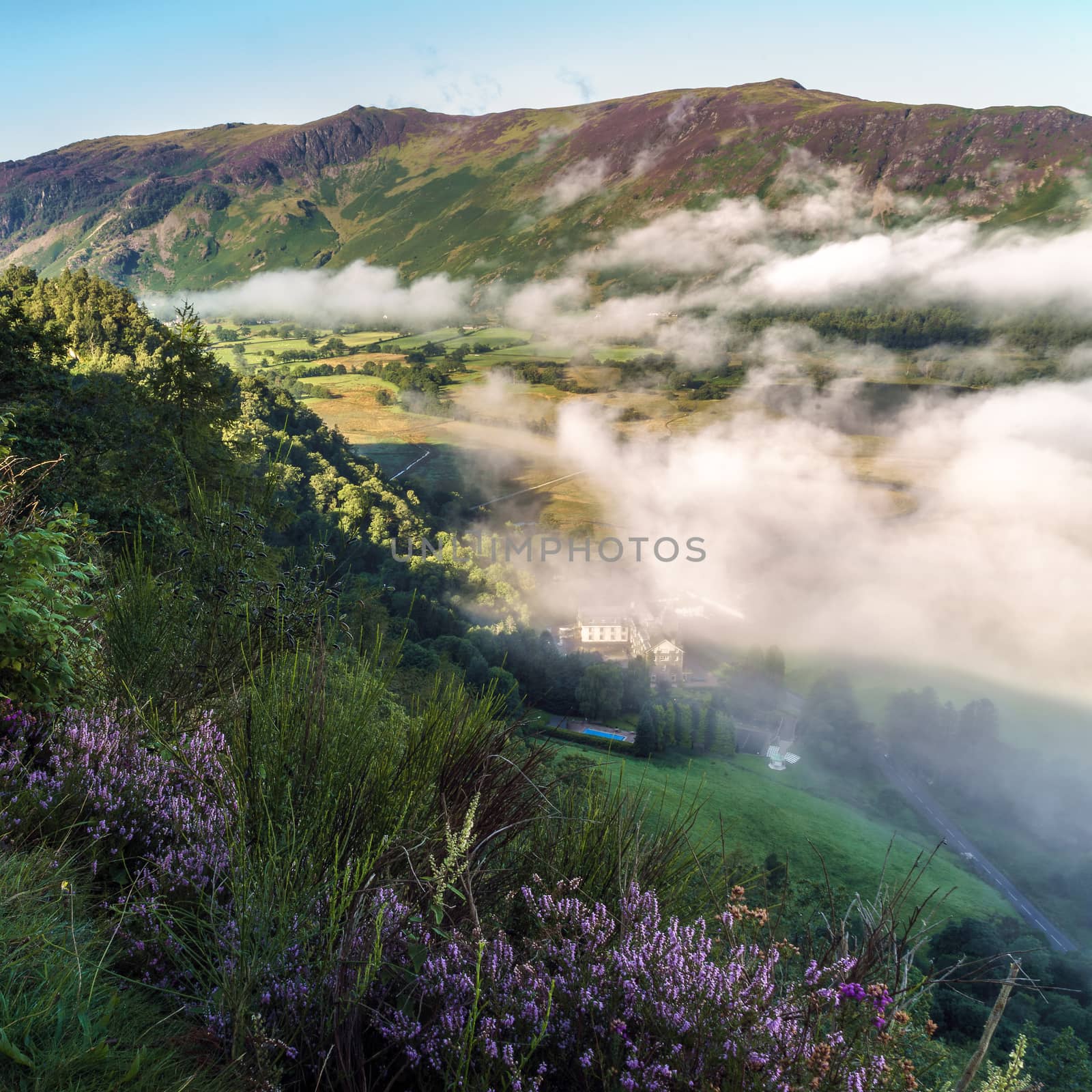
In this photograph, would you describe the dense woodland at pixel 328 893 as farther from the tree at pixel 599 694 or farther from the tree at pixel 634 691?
the tree at pixel 634 691

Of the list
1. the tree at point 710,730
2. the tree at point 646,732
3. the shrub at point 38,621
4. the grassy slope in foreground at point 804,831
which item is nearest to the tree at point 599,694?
the tree at point 646,732

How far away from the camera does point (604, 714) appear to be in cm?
5359

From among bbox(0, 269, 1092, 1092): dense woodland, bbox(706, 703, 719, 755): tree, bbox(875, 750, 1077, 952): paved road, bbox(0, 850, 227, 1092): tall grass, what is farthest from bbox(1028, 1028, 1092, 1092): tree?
bbox(706, 703, 719, 755): tree

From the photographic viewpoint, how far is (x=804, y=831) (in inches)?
1534

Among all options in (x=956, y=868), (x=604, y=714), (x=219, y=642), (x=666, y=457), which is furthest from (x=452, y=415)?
(x=219, y=642)

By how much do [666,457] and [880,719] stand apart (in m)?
97.8

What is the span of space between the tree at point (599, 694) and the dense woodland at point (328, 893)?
4925 centimetres

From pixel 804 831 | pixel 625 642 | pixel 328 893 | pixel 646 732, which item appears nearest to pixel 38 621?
pixel 328 893

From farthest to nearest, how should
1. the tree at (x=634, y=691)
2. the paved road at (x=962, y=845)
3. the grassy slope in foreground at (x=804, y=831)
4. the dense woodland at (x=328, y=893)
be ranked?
the tree at (x=634, y=691)
the paved road at (x=962, y=845)
the grassy slope in foreground at (x=804, y=831)
the dense woodland at (x=328, y=893)

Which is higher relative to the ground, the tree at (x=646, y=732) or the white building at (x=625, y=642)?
the tree at (x=646, y=732)

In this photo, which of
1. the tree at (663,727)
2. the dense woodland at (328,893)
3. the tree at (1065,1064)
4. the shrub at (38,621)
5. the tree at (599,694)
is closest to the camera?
the dense woodland at (328,893)

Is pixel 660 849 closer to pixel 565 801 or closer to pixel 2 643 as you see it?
pixel 565 801

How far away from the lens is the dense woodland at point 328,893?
1729 millimetres

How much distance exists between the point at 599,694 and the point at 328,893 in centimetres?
5177
